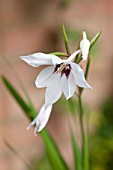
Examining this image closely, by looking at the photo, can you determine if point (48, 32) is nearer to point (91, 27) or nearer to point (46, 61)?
point (91, 27)

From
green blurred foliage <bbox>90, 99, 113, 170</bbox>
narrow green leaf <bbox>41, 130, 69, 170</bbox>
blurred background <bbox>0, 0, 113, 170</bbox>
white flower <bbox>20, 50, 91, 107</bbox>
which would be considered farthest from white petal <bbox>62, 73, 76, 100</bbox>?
green blurred foliage <bbox>90, 99, 113, 170</bbox>

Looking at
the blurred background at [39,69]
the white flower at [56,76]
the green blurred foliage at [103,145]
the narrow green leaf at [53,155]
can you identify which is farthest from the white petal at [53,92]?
the green blurred foliage at [103,145]

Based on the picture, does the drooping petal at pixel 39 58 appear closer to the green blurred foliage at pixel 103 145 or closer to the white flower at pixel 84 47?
the white flower at pixel 84 47

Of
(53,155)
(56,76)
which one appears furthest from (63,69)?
(53,155)

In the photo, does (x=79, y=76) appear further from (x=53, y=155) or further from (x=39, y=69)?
(x=39, y=69)

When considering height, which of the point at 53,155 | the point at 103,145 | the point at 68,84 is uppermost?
the point at 68,84

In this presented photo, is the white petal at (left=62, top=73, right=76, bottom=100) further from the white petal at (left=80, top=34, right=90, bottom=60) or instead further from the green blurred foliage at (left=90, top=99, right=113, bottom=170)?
the green blurred foliage at (left=90, top=99, right=113, bottom=170)
